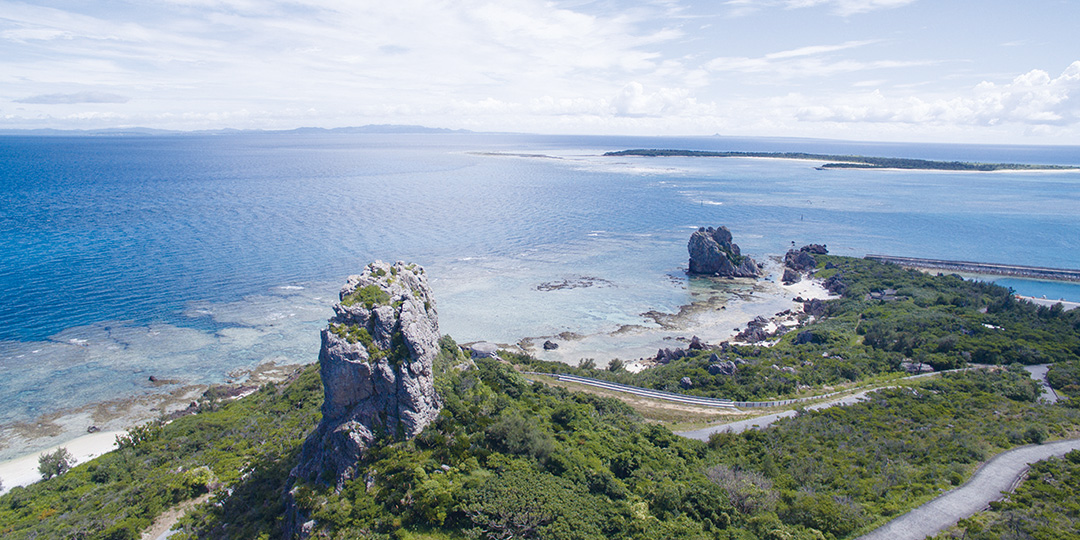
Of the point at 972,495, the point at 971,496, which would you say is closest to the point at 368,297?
the point at 971,496

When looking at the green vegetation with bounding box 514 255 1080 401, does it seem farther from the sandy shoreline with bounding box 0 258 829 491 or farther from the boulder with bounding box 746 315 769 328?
the sandy shoreline with bounding box 0 258 829 491

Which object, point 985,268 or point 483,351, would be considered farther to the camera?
point 985,268

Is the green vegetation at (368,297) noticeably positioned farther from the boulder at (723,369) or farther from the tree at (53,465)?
the boulder at (723,369)

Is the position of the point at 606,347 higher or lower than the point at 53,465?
higher

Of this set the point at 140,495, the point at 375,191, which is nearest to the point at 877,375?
the point at 140,495

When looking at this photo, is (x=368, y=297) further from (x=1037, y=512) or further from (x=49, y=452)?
(x=49, y=452)

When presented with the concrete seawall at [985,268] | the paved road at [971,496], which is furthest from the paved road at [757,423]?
the concrete seawall at [985,268]

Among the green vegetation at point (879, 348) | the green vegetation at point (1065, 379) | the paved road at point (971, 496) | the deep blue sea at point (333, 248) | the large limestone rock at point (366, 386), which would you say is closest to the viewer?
the paved road at point (971, 496)
